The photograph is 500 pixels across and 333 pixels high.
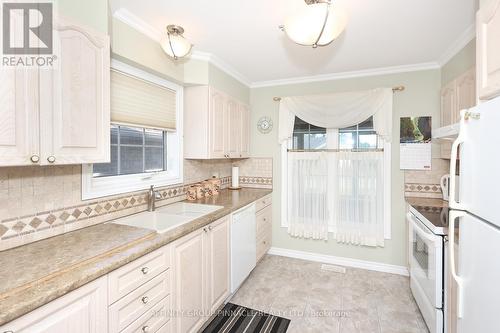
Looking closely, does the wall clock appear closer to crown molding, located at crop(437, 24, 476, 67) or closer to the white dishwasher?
the white dishwasher

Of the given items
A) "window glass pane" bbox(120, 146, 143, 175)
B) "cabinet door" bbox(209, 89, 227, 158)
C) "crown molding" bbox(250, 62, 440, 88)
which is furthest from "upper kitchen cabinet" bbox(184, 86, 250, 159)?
"crown molding" bbox(250, 62, 440, 88)

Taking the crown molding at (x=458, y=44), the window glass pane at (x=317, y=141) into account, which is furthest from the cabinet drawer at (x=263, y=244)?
the crown molding at (x=458, y=44)

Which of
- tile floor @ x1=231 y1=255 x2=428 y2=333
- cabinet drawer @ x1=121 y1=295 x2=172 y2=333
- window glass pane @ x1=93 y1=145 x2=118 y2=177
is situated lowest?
tile floor @ x1=231 y1=255 x2=428 y2=333

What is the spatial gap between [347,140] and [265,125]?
1.09 metres

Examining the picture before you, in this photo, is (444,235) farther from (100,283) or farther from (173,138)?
(173,138)

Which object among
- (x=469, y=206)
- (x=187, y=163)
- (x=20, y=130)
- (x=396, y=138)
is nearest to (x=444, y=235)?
(x=469, y=206)

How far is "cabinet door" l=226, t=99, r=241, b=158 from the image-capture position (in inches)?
111

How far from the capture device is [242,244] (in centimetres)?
237

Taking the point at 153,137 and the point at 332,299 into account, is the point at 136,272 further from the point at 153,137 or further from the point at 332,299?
the point at 332,299

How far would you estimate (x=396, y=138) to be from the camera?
9.01 feet

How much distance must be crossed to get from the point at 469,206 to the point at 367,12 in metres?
1.41

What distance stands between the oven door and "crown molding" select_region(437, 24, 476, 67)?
1.58m

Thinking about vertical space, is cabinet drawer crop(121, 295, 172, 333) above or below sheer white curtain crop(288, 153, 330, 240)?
below

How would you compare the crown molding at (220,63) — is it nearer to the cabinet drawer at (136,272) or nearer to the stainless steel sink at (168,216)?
the stainless steel sink at (168,216)
